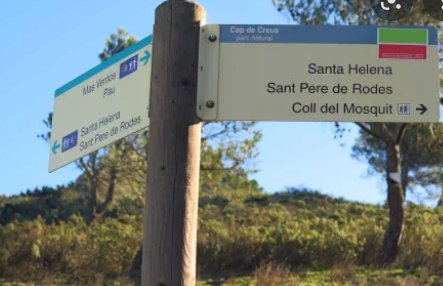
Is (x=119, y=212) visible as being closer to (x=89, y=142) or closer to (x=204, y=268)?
(x=204, y=268)

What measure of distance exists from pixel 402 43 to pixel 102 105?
1255mm

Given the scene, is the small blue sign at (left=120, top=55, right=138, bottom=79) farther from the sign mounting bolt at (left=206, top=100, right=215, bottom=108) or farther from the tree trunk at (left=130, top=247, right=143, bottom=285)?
the tree trunk at (left=130, top=247, right=143, bottom=285)

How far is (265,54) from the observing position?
2615 mm

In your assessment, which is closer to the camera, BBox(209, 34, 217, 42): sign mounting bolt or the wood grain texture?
the wood grain texture

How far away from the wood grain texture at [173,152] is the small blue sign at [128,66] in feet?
0.60

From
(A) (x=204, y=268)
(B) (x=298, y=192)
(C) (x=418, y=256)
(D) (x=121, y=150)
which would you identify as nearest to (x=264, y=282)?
(A) (x=204, y=268)

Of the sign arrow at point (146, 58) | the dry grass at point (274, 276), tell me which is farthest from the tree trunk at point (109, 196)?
the sign arrow at point (146, 58)

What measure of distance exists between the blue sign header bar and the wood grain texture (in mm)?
151

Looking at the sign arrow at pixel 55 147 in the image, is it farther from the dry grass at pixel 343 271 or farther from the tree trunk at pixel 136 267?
the tree trunk at pixel 136 267

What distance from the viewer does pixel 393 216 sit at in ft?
46.1

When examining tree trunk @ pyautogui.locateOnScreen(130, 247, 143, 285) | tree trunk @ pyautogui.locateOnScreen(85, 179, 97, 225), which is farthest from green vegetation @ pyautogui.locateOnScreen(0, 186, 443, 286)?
tree trunk @ pyautogui.locateOnScreen(85, 179, 97, 225)

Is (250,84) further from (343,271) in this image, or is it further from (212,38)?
(343,271)

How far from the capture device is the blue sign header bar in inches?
102

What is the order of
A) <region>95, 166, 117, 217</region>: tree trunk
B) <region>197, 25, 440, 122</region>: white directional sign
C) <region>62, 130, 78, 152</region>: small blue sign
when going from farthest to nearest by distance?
1. <region>95, 166, 117, 217</region>: tree trunk
2. <region>62, 130, 78, 152</region>: small blue sign
3. <region>197, 25, 440, 122</region>: white directional sign
